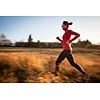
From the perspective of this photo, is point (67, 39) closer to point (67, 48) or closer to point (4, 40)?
point (67, 48)

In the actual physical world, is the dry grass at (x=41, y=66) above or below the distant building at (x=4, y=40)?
below

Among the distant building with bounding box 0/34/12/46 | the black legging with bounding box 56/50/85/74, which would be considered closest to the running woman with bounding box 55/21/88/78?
the black legging with bounding box 56/50/85/74

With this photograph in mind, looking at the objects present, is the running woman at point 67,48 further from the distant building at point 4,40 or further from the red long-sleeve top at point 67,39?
the distant building at point 4,40

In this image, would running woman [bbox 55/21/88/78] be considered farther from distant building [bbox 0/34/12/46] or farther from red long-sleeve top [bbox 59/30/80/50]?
distant building [bbox 0/34/12/46]

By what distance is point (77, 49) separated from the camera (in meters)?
4.26

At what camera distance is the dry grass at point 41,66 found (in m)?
4.25

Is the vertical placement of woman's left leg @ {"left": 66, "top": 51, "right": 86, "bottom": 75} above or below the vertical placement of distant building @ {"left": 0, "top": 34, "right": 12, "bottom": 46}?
below

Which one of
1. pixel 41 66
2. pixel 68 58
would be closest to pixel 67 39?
pixel 68 58

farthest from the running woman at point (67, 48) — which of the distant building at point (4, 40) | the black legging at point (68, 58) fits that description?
the distant building at point (4, 40)

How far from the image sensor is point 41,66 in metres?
4.27

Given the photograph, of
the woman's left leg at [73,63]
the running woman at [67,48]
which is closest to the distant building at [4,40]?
the running woman at [67,48]

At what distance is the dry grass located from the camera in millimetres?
4250
